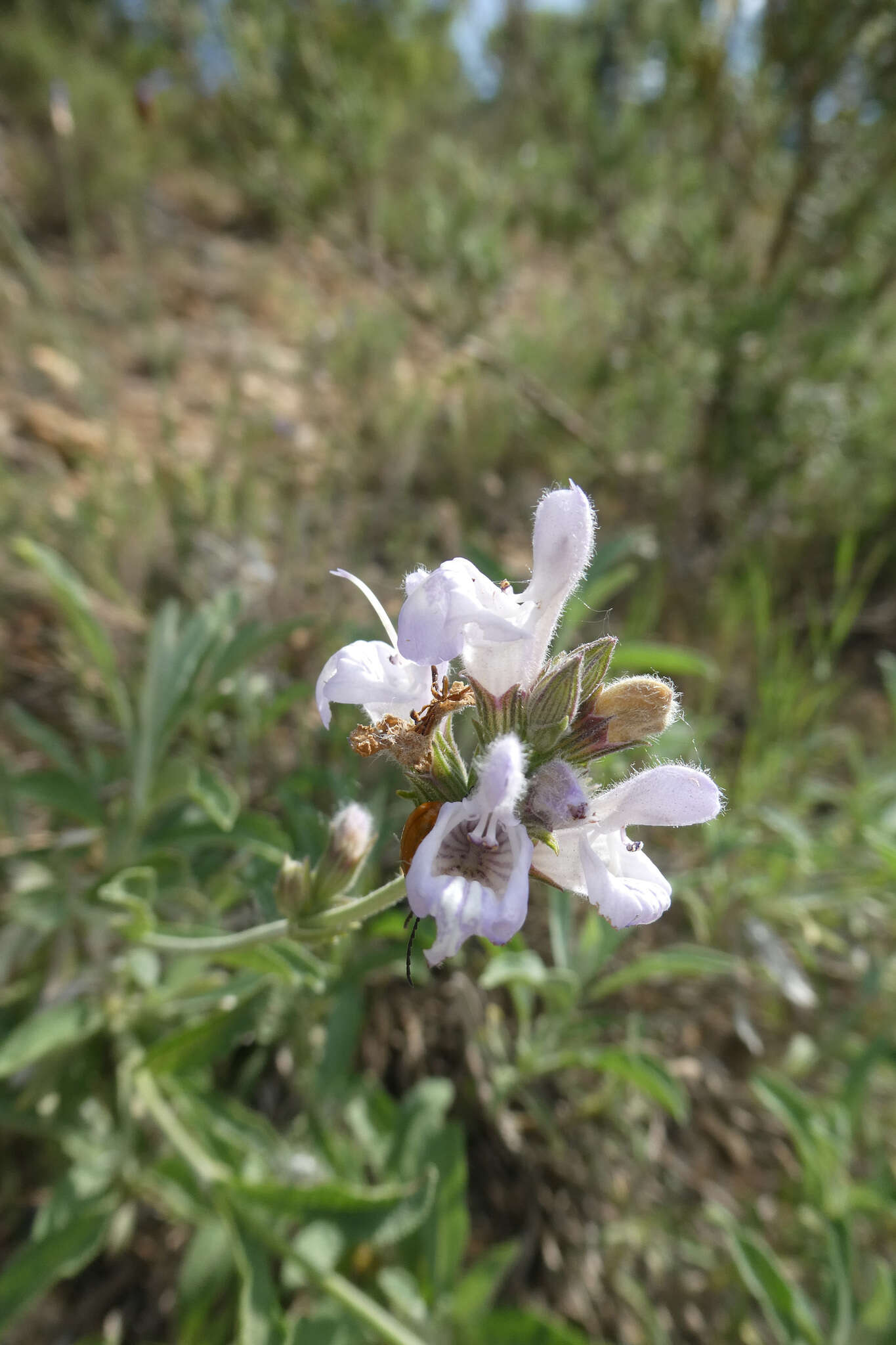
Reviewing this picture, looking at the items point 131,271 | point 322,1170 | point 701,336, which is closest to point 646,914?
point 322,1170

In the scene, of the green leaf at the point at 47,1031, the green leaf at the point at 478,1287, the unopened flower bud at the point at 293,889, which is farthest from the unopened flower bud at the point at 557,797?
the green leaf at the point at 478,1287

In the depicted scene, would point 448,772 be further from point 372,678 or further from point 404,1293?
point 404,1293

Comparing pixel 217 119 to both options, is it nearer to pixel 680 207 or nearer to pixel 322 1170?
Result: pixel 680 207

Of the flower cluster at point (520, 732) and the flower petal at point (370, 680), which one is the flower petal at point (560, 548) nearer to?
the flower cluster at point (520, 732)

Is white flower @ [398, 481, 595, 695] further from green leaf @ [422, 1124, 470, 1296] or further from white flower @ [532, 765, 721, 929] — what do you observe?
green leaf @ [422, 1124, 470, 1296]

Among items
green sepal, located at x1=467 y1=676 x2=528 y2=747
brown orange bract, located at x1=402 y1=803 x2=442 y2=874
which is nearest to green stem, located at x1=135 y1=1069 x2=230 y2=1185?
brown orange bract, located at x1=402 y1=803 x2=442 y2=874
